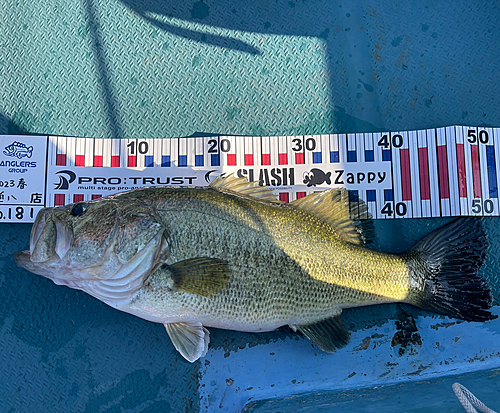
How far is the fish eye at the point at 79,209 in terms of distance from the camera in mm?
1806

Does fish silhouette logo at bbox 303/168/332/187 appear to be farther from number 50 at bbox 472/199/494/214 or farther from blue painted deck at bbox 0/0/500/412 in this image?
number 50 at bbox 472/199/494/214

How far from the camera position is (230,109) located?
241cm

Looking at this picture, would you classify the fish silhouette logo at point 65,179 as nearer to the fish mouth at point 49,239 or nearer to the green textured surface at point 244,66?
the green textured surface at point 244,66

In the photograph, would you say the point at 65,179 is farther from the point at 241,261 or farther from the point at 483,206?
the point at 483,206

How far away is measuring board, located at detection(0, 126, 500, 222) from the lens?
2256 millimetres

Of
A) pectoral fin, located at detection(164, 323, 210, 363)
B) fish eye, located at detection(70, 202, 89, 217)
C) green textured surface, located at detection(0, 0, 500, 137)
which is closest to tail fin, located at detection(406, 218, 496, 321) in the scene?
green textured surface, located at detection(0, 0, 500, 137)

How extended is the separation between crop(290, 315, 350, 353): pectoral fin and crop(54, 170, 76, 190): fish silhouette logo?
148 centimetres

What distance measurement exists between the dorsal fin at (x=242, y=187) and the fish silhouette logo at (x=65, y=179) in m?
0.87

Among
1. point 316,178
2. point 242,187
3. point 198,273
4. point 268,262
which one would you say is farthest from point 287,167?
point 198,273

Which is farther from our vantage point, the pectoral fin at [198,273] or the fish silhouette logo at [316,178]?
the fish silhouette logo at [316,178]

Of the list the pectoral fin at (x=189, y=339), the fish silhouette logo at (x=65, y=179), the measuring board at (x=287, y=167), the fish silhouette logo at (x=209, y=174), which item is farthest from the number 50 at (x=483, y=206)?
the fish silhouette logo at (x=65, y=179)

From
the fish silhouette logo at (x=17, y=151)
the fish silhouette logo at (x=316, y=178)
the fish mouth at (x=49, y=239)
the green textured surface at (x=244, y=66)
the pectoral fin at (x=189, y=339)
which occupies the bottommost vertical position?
the pectoral fin at (x=189, y=339)

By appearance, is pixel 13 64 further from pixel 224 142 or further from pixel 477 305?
pixel 477 305

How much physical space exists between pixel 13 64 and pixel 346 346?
8.45 ft
